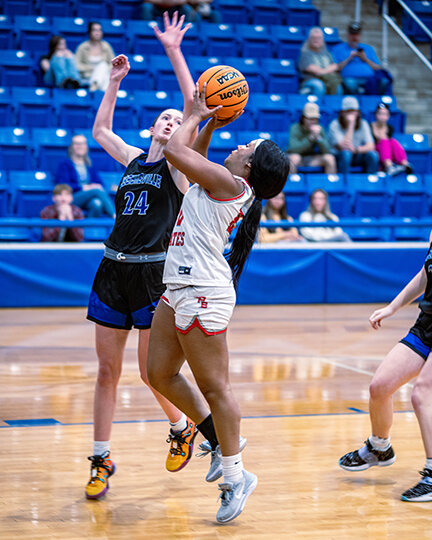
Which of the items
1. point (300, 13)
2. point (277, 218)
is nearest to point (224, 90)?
point (277, 218)

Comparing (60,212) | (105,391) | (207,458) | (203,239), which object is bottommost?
(60,212)

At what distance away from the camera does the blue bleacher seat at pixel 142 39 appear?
12484 millimetres

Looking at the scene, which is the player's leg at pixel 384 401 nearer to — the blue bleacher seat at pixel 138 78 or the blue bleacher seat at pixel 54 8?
the blue bleacher seat at pixel 138 78

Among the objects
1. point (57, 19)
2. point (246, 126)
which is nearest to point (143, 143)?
point (246, 126)

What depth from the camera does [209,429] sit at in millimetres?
3830

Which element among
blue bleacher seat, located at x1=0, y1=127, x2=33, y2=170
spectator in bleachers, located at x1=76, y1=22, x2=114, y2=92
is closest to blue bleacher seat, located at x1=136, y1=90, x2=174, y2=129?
spectator in bleachers, located at x1=76, y1=22, x2=114, y2=92

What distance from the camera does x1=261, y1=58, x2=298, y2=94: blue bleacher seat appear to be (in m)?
12.6

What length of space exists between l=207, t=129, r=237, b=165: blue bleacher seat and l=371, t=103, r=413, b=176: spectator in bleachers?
2.05 meters

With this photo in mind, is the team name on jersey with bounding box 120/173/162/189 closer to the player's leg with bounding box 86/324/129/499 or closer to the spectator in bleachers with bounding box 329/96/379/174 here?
the player's leg with bounding box 86/324/129/499

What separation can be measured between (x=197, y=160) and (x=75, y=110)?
8.06 meters

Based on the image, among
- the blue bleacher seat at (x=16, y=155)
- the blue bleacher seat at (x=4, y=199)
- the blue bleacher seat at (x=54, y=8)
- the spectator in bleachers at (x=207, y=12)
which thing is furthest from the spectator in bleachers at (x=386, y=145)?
the blue bleacher seat at (x=4, y=199)

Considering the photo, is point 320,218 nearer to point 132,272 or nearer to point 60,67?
point 60,67

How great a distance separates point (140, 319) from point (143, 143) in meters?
6.98

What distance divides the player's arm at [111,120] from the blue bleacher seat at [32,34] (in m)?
8.33
